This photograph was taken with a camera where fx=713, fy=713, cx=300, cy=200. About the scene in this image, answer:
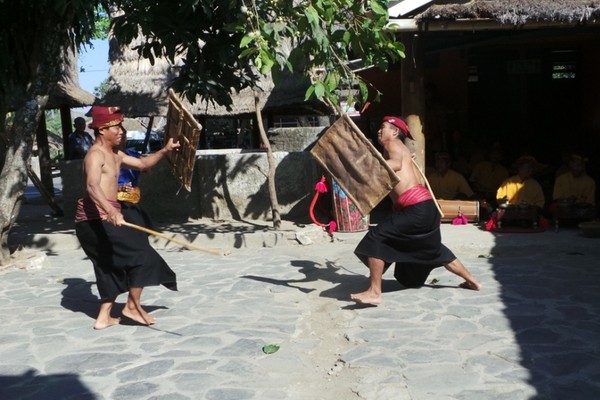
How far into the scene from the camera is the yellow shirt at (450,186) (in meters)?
10.2

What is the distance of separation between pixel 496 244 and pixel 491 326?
311 centimetres

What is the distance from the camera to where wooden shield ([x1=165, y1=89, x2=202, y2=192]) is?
607cm

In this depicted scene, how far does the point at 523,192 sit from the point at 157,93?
7.87m

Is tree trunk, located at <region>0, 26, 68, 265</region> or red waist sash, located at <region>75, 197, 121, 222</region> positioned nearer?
red waist sash, located at <region>75, 197, 121, 222</region>

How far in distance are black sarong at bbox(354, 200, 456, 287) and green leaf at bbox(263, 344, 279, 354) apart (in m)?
1.24

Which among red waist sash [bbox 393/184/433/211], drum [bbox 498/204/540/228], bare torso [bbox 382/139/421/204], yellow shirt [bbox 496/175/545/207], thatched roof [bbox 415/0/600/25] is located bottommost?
drum [bbox 498/204/540/228]

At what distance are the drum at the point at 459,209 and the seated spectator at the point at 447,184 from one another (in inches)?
20.8

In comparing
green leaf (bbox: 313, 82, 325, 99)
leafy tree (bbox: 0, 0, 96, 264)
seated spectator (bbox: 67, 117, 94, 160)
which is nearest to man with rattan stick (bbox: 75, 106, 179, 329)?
green leaf (bbox: 313, 82, 325, 99)

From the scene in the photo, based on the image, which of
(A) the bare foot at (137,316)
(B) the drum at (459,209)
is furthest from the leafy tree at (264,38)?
(B) the drum at (459,209)

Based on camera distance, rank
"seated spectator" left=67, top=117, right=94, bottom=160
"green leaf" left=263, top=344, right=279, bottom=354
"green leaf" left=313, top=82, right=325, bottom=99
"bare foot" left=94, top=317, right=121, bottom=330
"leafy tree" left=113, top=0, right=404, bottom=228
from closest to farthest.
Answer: "green leaf" left=263, top=344, right=279, bottom=354
"green leaf" left=313, top=82, right=325, bottom=99
"leafy tree" left=113, top=0, right=404, bottom=228
"bare foot" left=94, top=317, right=121, bottom=330
"seated spectator" left=67, top=117, right=94, bottom=160

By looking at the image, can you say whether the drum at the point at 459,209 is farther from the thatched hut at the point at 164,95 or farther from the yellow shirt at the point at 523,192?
the thatched hut at the point at 164,95

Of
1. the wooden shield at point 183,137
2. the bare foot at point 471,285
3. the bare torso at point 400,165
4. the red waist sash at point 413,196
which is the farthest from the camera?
the bare foot at point 471,285

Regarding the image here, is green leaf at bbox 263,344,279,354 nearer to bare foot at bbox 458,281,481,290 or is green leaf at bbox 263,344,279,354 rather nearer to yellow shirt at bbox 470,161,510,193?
bare foot at bbox 458,281,481,290

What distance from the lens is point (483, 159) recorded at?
37.3ft
